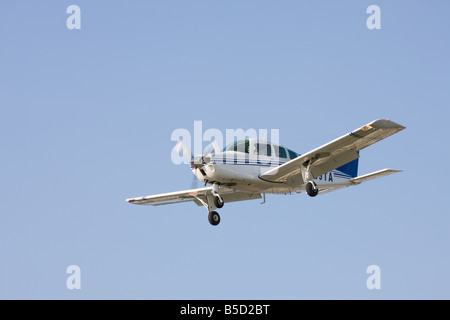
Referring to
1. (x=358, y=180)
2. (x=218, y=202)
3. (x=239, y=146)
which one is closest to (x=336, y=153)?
(x=239, y=146)

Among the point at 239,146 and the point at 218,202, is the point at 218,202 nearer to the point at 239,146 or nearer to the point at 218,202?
the point at 218,202

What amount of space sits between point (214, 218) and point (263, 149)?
373 cm

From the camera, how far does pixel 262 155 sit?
1275 inches

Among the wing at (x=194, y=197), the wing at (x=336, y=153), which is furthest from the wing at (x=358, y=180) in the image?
the wing at (x=194, y=197)

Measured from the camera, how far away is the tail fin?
1385 inches

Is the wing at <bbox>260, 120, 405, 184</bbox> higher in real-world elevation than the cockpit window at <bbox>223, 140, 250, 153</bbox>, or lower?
lower

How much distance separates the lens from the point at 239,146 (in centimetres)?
3198

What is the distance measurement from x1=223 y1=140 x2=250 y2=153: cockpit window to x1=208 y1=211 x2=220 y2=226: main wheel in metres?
3.16

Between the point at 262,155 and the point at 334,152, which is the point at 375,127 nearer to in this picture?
the point at 334,152

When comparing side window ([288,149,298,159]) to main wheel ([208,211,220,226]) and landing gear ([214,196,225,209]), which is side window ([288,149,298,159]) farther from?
main wheel ([208,211,220,226])

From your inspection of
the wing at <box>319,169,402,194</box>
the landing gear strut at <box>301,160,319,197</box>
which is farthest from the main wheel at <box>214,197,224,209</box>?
the wing at <box>319,169,402,194</box>
